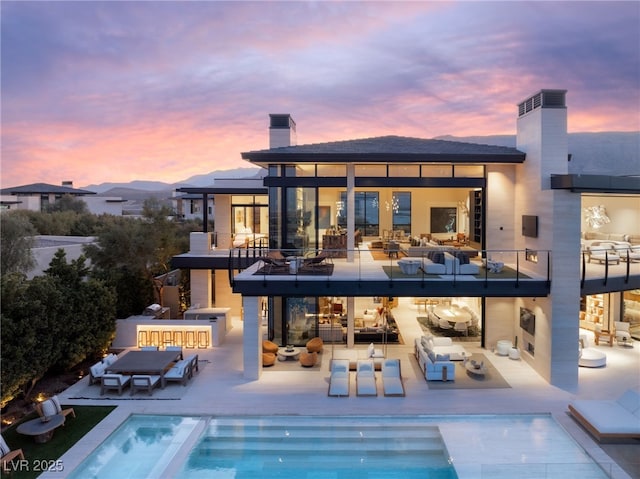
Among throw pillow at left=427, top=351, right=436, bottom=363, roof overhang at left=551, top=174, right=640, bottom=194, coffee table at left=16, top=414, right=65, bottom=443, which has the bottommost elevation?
coffee table at left=16, top=414, right=65, bottom=443

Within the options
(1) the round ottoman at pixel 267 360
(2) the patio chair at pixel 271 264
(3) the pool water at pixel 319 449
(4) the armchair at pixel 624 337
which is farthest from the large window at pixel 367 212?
(4) the armchair at pixel 624 337

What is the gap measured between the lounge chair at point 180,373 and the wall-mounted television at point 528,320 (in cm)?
1158

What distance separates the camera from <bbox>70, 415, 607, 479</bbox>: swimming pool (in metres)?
8.76

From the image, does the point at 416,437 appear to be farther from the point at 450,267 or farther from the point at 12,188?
the point at 12,188

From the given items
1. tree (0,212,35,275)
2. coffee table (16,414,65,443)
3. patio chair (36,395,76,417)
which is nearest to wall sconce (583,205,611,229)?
patio chair (36,395,76,417)

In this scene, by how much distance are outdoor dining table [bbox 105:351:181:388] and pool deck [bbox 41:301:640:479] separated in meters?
0.68

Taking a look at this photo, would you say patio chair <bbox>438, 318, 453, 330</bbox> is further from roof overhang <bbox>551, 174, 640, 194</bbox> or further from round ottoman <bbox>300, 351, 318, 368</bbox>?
roof overhang <bbox>551, 174, 640, 194</bbox>

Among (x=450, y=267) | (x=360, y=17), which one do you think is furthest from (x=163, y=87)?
(x=450, y=267)

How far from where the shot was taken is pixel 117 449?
382 inches

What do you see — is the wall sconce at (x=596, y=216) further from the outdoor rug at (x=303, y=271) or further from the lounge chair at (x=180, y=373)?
the lounge chair at (x=180, y=373)

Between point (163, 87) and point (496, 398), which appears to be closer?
point (496, 398)

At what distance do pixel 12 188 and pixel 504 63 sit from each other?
60372 millimetres

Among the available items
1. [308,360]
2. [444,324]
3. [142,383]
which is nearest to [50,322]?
[142,383]

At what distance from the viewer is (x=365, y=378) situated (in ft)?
42.2
